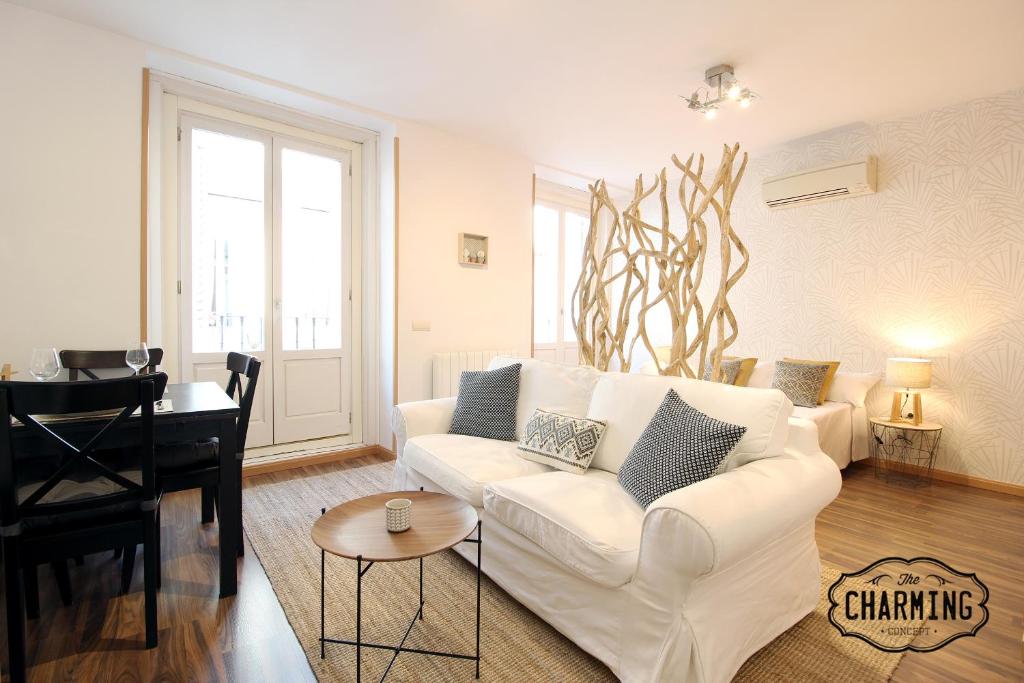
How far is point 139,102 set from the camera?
9.73 ft

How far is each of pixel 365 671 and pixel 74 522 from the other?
1.08 m

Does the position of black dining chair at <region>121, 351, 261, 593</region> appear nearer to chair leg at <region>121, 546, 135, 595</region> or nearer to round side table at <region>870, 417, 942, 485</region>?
chair leg at <region>121, 546, 135, 595</region>

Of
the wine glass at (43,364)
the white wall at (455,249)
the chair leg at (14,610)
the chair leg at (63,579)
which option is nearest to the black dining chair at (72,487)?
the chair leg at (14,610)

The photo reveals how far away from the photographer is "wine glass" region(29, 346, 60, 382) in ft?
6.24

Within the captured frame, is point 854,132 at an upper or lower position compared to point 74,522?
upper

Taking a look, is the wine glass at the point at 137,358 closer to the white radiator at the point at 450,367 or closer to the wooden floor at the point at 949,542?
the white radiator at the point at 450,367

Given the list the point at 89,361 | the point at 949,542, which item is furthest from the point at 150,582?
the point at 949,542

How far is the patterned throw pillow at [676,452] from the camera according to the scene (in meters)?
1.70

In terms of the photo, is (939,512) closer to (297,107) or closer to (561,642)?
(561,642)

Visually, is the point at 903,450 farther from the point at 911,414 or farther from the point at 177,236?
the point at 177,236

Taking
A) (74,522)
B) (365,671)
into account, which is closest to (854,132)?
(365,671)

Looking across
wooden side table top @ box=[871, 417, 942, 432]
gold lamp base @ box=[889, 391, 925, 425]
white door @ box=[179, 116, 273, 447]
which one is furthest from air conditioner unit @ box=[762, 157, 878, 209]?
white door @ box=[179, 116, 273, 447]

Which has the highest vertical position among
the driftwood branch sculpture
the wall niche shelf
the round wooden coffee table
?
the wall niche shelf

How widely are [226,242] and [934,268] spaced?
5294 mm
